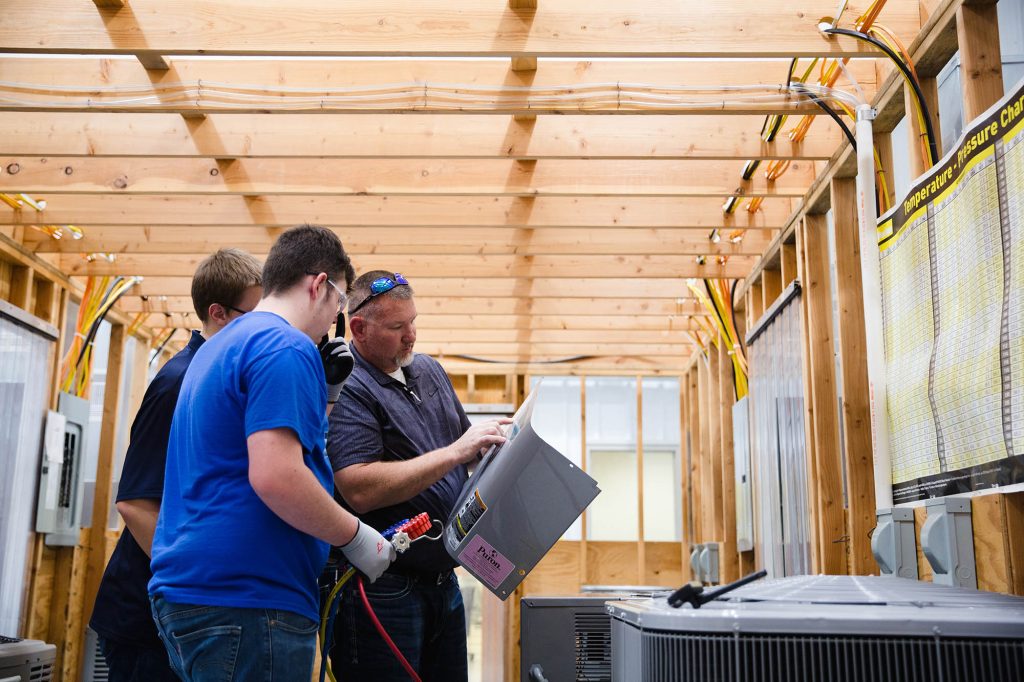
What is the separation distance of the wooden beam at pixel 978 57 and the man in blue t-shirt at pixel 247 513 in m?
1.83

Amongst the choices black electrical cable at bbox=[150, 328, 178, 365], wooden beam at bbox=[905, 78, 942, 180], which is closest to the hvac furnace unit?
wooden beam at bbox=[905, 78, 942, 180]

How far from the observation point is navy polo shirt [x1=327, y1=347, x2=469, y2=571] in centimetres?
260

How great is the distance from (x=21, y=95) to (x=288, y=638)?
272 centimetres

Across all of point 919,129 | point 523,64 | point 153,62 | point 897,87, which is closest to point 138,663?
point 153,62

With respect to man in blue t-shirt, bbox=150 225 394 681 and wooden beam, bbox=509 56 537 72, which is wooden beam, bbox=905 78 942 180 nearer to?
wooden beam, bbox=509 56 537 72

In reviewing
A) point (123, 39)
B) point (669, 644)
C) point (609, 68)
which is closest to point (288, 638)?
point (669, 644)

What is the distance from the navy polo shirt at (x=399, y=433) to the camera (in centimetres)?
260

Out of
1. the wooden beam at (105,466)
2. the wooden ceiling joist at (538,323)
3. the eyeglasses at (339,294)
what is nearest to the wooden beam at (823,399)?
the eyeglasses at (339,294)

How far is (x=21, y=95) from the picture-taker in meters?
3.65

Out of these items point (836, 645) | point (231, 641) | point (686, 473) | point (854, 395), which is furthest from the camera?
point (686, 473)

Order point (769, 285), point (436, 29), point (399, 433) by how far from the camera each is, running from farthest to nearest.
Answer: point (769, 285)
point (436, 29)
point (399, 433)

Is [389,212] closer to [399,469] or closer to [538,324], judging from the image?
[538,324]

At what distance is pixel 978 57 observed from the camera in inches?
103

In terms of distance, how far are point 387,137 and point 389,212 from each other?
0.90 meters
